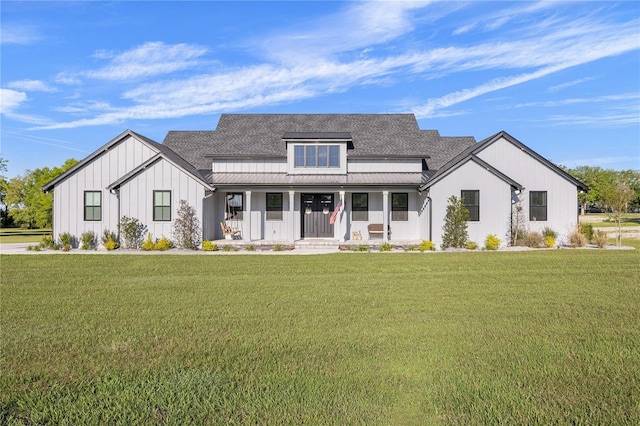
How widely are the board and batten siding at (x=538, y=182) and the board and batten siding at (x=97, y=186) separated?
18128 millimetres

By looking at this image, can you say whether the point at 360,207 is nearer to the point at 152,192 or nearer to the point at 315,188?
the point at 315,188

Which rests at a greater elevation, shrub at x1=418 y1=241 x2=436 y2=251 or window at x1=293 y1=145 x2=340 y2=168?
window at x1=293 y1=145 x2=340 y2=168

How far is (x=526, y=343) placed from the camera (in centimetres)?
564

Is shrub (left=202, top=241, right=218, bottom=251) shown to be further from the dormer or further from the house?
the dormer

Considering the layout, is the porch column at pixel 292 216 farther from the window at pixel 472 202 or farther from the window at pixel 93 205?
the window at pixel 93 205

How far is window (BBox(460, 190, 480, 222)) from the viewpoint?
808 inches

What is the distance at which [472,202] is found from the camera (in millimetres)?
20625

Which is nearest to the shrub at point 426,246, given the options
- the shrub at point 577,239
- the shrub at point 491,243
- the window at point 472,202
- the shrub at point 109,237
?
the shrub at point 491,243

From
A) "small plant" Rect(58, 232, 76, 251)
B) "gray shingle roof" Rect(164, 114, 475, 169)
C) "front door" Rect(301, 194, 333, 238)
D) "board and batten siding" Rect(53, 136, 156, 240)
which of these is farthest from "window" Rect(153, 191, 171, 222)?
"front door" Rect(301, 194, 333, 238)

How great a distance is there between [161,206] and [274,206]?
19.1 feet

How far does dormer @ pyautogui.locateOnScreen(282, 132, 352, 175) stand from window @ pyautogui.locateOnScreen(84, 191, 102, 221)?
971cm

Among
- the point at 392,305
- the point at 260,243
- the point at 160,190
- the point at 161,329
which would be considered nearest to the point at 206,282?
the point at 161,329

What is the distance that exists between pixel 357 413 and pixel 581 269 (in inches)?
456

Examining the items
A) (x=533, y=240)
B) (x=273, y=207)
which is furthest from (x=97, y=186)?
(x=533, y=240)
